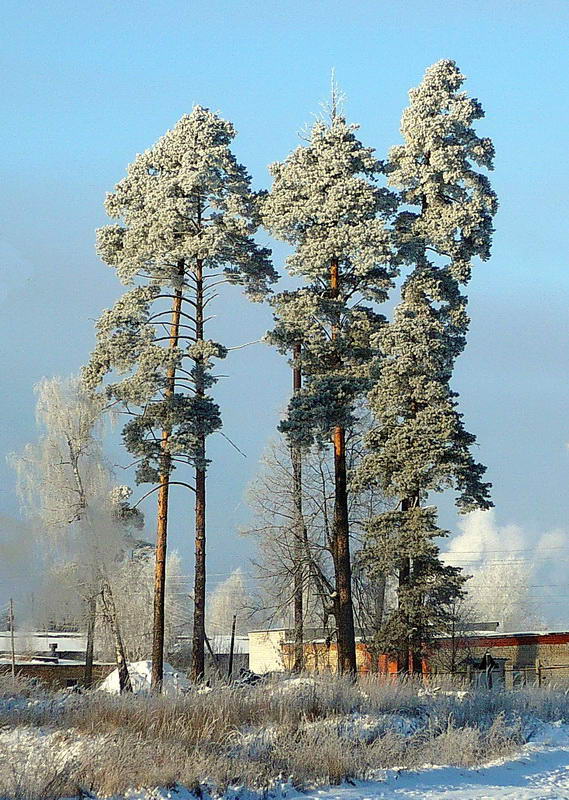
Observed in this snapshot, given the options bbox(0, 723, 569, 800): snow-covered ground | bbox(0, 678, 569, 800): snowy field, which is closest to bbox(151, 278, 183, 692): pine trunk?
bbox(0, 678, 569, 800): snowy field

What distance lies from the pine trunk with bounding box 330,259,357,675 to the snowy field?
9295 mm

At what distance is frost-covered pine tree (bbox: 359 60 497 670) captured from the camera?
28.5 meters

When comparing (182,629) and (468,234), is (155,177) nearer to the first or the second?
(468,234)

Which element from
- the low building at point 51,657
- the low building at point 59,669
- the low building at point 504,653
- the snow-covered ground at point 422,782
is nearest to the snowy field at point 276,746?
the snow-covered ground at point 422,782

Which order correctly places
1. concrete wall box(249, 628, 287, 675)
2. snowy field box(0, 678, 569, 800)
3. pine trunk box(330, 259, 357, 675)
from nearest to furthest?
snowy field box(0, 678, 569, 800) < pine trunk box(330, 259, 357, 675) < concrete wall box(249, 628, 287, 675)

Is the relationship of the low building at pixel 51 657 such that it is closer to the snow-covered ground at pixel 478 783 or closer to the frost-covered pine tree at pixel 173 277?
the frost-covered pine tree at pixel 173 277

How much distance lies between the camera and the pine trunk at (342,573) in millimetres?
27766

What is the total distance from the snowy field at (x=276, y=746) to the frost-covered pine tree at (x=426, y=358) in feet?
33.3

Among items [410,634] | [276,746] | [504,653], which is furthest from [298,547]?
[276,746]

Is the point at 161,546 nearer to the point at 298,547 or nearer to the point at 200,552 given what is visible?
the point at 200,552

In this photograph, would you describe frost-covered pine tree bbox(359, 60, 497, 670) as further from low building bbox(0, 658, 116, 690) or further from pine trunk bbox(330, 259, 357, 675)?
low building bbox(0, 658, 116, 690)

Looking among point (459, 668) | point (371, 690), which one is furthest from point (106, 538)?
point (371, 690)

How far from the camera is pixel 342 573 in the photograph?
28.5 metres

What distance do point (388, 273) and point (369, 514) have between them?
43.5 feet
